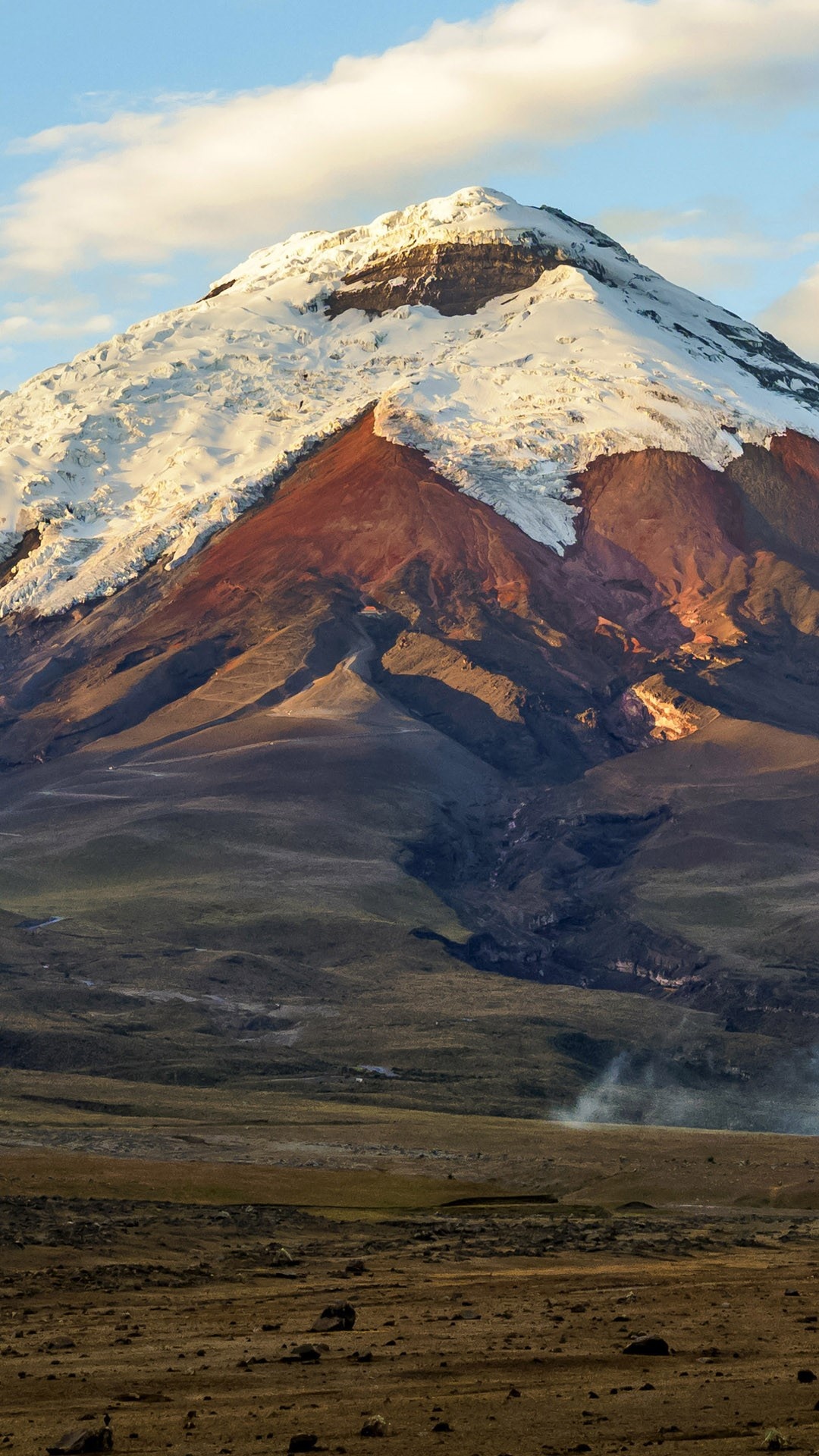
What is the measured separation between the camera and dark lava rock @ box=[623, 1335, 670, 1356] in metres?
29.8

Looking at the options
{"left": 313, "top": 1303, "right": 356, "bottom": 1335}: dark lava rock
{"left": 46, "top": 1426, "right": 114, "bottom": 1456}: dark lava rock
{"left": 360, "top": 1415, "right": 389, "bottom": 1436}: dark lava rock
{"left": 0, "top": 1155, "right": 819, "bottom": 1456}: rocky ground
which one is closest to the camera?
{"left": 46, "top": 1426, "right": 114, "bottom": 1456}: dark lava rock

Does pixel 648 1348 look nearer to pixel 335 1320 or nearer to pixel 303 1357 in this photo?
pixel 303 1357

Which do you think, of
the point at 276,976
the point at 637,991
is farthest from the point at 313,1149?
the point at 637,991

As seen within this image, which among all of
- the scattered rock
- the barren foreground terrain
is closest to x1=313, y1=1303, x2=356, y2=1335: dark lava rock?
the barren foreground terrain

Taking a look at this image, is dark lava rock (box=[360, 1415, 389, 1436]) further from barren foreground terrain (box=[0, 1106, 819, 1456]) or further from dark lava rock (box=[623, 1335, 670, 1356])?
dark lava rock (box=[623, 1335, 670, 1356])

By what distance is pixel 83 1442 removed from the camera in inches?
898

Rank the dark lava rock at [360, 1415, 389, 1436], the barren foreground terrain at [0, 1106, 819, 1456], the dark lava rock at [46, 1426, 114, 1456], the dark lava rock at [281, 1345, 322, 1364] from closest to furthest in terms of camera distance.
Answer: the dark lava rock at [46, 1426, 114, 1456] → the dark lava rock at [360, 1415, 389, 1436] → the barren foreground terrain at [0, 1106, 819, 1456] → the dark lava rock at [281, 1345, 322, 1364]

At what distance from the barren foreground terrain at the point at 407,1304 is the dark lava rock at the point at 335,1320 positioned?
253 mm

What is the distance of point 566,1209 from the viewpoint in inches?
2435

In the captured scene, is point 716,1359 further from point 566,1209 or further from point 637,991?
point 637,991

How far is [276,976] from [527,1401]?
142085 mm

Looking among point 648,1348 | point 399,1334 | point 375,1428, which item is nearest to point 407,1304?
point 399,1334

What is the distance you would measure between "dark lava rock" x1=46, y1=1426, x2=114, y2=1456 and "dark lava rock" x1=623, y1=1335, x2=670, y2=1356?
979 centimetres

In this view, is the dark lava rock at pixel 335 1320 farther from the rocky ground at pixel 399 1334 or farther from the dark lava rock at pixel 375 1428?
the dark lava rock at pixel 375 1428
